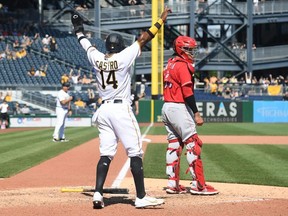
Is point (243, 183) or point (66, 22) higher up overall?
point (66, 22)

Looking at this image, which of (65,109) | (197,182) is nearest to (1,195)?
(197,182)

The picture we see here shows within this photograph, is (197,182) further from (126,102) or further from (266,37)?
(266,37)

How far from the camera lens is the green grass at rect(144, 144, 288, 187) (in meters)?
9.77

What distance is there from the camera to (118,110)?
6926 mm

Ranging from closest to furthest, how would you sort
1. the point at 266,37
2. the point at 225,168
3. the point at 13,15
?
the point at 225,168 < the point at 13,15 < the point at 266,37

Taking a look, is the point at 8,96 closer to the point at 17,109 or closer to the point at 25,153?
the point at 17,109

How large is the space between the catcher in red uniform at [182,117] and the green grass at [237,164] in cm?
161

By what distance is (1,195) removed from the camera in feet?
25.5

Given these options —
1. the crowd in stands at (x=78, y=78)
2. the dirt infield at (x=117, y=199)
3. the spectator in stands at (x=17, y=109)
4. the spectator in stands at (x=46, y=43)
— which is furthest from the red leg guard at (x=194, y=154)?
the spectator in stands at (x=46, y=43)

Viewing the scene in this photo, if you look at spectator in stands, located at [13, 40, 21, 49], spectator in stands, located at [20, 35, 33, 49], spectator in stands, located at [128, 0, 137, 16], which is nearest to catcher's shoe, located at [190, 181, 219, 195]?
spectator in stands, located at [13, 40, 21, 49]

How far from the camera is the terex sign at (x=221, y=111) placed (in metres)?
34.5

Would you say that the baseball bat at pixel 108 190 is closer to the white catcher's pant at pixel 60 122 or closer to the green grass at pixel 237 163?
the green grass at pixel 237 163

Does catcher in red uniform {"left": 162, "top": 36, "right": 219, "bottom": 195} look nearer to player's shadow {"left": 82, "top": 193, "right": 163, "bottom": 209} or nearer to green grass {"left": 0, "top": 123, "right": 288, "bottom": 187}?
player's shadow {"left": 82, "top": 193, "right": 163, "bottom": 209}

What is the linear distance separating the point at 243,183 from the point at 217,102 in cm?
2573
